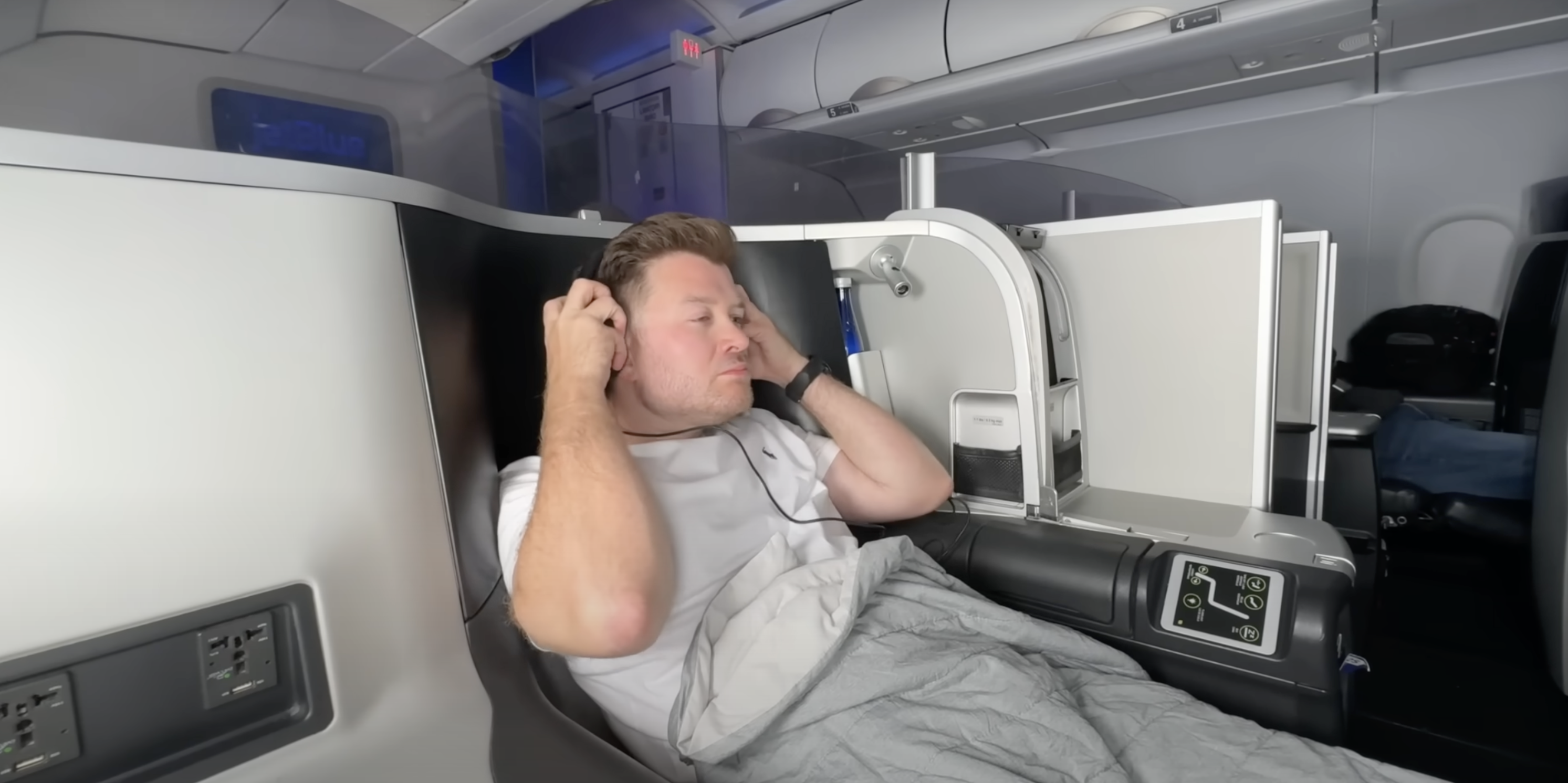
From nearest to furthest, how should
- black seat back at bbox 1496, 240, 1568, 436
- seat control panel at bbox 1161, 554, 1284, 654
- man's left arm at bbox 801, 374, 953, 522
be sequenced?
seat control panel at bbox 1161, 554, 1284, 654 < man's left arm at bbox 801, 374, 953, 522 < black seat back at bbox 1496, 240, 1568, 436

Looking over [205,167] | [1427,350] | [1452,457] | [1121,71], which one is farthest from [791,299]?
[1427,350]

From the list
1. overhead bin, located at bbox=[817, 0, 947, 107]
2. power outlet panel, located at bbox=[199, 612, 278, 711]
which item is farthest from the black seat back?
power outlet panel, located at bbox=[199, 612, 278, 711]

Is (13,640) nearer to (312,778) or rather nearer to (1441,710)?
(312,778)

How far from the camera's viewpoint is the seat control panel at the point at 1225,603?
129 cm

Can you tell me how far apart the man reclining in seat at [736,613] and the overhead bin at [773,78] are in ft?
8.40

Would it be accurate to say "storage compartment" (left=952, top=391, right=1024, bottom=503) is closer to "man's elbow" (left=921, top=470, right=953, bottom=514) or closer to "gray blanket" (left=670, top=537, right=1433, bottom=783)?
"man's elbow" (left=921, top=470, right=953, bottom=514)

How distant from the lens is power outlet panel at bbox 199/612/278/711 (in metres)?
0.80

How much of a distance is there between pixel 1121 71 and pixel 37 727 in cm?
345

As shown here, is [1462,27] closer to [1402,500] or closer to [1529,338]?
[1529,338]

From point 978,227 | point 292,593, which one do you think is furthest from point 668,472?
point 978,227

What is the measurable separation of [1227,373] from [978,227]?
658 mm

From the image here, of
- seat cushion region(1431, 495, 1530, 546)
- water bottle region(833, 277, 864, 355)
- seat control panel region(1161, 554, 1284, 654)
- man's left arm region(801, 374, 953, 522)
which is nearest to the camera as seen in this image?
seat control panel region(1161, 554, 1284, 654)

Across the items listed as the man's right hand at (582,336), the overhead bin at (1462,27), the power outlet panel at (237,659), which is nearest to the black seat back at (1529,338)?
the overhead bin at (1462,27)

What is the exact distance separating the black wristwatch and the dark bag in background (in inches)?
135
